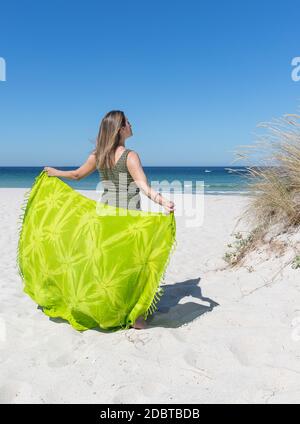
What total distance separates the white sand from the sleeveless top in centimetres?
102

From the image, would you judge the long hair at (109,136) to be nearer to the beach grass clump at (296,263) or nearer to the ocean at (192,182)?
the ocean at (192,182)

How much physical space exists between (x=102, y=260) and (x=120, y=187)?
0.70 metres

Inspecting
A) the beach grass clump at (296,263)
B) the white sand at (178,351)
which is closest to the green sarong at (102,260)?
the white sand at (178,351)

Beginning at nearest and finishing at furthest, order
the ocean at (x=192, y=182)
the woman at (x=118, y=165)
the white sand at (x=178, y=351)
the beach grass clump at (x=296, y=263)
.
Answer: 1. the white sand at (x=178, y=351)
2. the woman at (x=118, y=165)
3. the beach grass clump at (x=296, y=263)
4. the ocean at (x=192, y=182)

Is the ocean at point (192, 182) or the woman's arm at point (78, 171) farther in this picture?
the ocean at point (192, 182)

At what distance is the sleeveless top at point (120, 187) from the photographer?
10.8ft

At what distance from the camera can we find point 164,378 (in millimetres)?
2439

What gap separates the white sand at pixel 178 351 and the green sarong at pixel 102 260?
0.67 ft

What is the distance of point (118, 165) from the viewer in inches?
129

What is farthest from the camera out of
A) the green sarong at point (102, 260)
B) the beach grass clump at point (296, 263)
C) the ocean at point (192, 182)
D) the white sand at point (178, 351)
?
the ocean at point (192, 182)

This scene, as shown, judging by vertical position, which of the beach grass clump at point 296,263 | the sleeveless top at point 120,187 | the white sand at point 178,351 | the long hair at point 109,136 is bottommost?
the white sand at point 178,351

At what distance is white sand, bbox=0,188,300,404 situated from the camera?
2314mm
